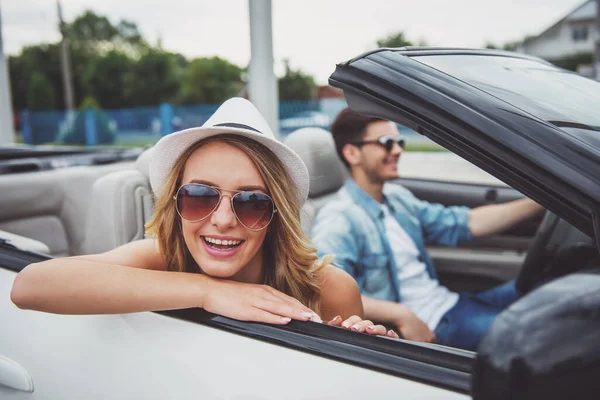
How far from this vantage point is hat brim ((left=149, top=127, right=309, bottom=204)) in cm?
135

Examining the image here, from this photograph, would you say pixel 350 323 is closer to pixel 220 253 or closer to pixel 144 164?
pixel 220 253

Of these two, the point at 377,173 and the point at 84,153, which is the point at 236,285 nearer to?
the point at 377,173

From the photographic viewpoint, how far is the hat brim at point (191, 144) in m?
1.35

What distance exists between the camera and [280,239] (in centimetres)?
147

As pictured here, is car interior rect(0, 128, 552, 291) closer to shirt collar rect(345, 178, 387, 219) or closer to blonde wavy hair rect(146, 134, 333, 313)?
shirt collar rect(345, 178, 387, 219)

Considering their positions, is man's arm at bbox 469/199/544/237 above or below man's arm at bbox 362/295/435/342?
above

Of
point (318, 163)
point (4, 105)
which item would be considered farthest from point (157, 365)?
point (4, 105)

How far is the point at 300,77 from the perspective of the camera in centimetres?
3070

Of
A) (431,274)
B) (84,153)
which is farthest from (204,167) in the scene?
(84,153)

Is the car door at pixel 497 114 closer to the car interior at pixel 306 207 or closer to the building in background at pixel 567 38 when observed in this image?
the car interior at pixel 306 207

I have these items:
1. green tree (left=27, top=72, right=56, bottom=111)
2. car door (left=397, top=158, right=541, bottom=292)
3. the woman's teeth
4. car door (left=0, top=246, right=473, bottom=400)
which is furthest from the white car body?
green tree (left=27, top=72, right=56, bottom=111)

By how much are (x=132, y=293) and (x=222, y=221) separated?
0.26m

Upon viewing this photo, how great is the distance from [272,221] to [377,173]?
3.90 feet

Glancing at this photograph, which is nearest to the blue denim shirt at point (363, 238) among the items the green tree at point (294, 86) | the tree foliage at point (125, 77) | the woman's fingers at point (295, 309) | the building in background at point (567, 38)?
the woman's fingers at point (295, 309)
